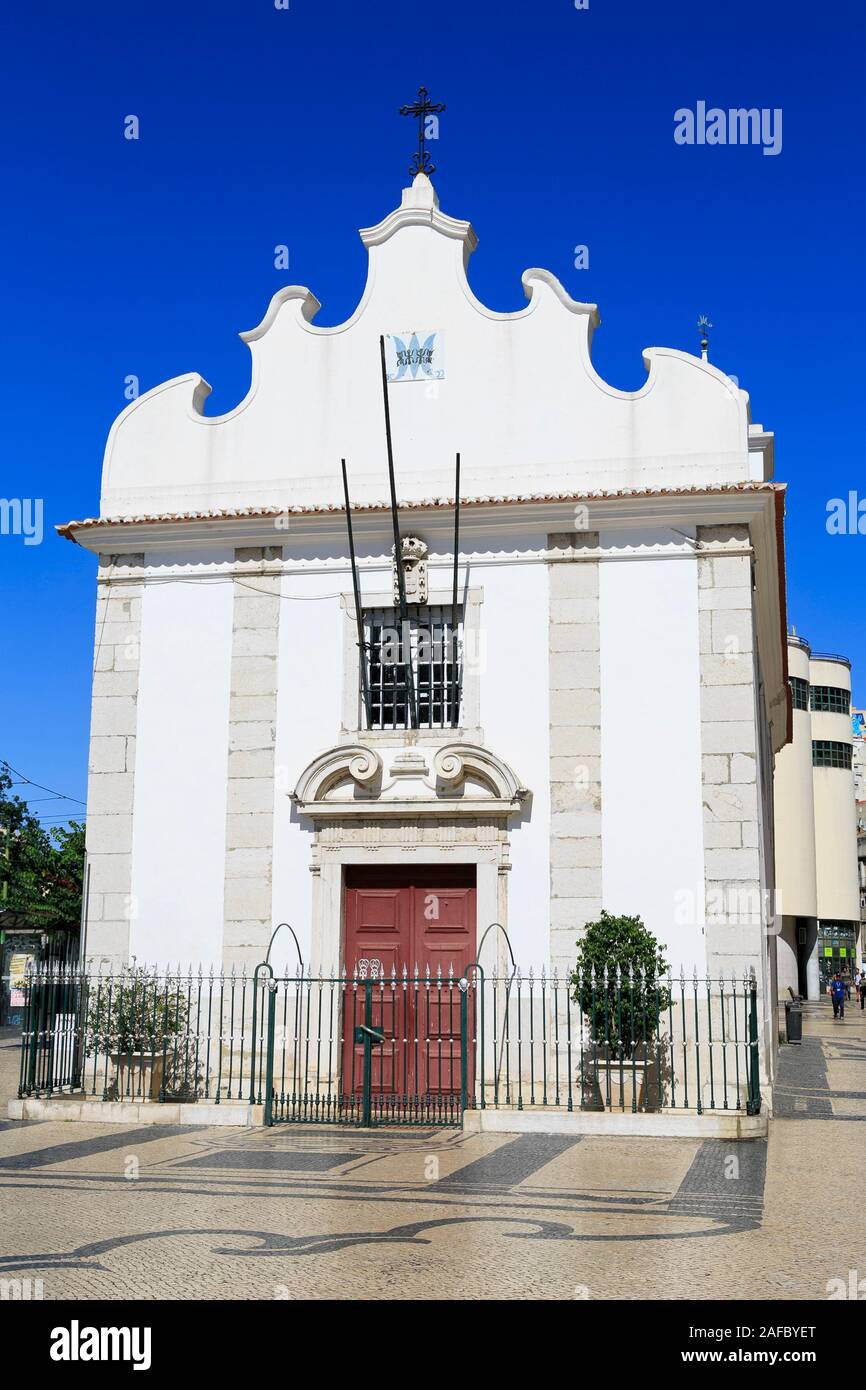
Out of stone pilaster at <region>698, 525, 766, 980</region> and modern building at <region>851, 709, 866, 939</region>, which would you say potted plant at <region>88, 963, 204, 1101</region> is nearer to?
stone pilaster at <region>698, 525, 766, 980</region>

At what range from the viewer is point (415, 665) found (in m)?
17.1

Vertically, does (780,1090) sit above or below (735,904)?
below

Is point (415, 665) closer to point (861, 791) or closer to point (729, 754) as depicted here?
point (729, 754)

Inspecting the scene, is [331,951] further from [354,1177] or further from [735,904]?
[354,1177]

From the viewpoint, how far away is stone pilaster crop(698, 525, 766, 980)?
15.6m

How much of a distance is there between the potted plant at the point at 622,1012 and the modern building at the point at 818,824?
46094 mm

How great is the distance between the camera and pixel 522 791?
1614cm

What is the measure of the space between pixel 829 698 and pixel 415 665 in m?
53.6

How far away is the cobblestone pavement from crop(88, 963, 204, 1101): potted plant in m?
1.22

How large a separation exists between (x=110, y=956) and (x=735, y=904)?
7372 mm

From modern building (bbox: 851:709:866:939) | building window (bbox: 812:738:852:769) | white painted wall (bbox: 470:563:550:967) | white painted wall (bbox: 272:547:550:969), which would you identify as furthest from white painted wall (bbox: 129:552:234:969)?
modern building (bbox: 851:709:866:939)

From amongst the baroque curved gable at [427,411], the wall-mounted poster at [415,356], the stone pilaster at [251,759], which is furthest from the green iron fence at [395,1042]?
the wall-mounted poster at [415,356]

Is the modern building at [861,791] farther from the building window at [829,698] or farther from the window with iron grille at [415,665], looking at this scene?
the window with iron grille at [415,665]
